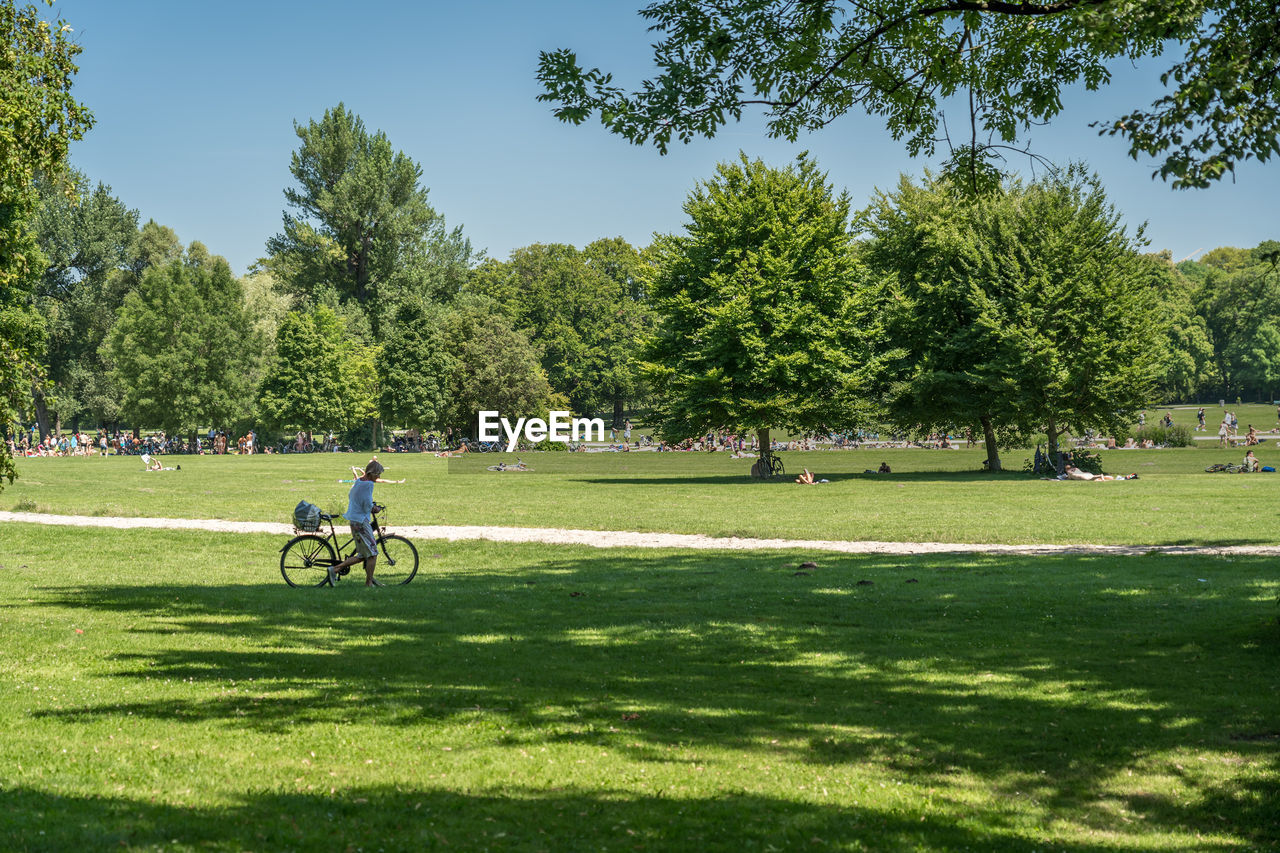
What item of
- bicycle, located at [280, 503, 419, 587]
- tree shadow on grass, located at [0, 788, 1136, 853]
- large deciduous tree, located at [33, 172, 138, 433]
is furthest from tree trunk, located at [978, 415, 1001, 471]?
large deciduous tree, located at [33, 172, 138, 433]

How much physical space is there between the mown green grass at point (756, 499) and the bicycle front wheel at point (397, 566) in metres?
7.36

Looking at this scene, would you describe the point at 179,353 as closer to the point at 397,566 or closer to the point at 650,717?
the point at 397,566

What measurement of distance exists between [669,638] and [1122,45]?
7.62 m

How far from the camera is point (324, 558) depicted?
15.9 metres

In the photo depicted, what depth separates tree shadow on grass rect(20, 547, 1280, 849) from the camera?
23.2 ft

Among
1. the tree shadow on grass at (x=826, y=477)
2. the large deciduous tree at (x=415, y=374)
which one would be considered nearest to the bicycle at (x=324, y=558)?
the tree shadow on grass at (x=826, y=477)

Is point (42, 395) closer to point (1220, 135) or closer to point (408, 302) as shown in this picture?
point (408, 302)

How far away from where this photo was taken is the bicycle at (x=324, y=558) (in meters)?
15.7

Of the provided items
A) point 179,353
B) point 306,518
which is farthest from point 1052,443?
point 179,353

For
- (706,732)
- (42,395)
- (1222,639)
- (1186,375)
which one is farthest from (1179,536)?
(1186,375)

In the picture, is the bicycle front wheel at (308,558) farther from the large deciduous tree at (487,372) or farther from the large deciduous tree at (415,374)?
the large deciduous tree at (415,374)

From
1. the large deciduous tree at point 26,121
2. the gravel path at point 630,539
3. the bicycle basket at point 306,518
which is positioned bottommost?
the gravel path at point 630,539

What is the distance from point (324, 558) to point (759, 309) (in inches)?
1158

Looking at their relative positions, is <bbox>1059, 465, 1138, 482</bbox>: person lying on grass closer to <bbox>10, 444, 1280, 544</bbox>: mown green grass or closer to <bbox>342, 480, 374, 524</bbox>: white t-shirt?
<bbox>10, 444, 1280, 544</bbox>: mown green grass
